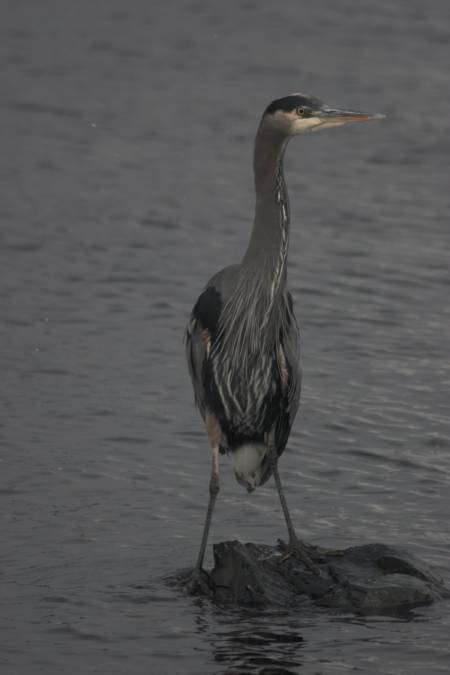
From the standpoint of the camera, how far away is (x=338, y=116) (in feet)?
29.5

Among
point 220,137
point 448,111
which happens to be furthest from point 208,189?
point 448,111

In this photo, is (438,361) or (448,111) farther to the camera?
(448,111)

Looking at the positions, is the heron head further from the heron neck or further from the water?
the water

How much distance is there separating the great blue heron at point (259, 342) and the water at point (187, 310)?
0.66 m

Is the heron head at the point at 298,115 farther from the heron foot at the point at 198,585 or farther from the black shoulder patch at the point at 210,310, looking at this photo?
the heron foot at the point at 198,585

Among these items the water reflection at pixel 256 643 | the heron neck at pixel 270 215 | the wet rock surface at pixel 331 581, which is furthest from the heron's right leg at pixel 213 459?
→ the heron neck at pixel 270 215

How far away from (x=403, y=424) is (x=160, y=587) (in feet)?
10.00

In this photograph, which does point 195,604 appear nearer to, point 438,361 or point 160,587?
point 160,587

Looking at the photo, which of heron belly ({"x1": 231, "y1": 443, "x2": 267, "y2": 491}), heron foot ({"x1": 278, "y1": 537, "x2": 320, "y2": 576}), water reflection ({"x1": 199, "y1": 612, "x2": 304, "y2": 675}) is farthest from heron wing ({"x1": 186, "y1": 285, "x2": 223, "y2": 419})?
water reflection ({"x1": 199, "y1": 612, "x2": 304, "y2": 675})

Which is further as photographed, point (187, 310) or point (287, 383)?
point (187, 310)

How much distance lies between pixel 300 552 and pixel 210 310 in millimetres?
1462

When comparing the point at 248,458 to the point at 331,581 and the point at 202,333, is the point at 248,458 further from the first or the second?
the point at 331,581

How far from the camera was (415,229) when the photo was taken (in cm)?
1537

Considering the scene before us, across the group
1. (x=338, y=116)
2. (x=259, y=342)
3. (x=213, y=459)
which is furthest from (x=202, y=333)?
(x=338, y=116)
